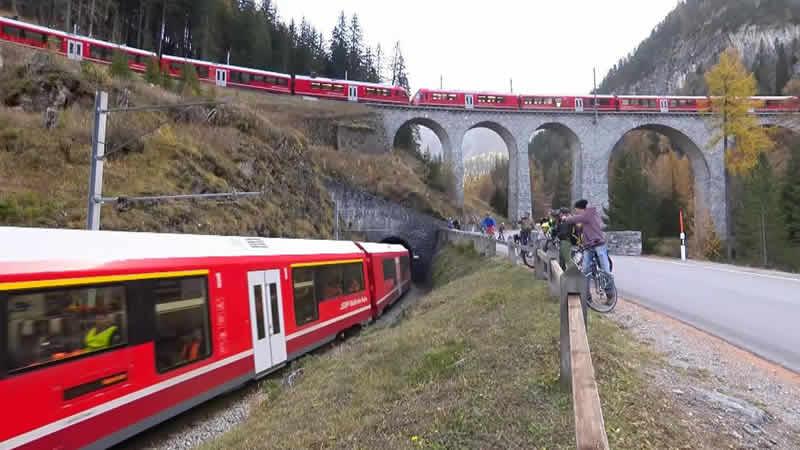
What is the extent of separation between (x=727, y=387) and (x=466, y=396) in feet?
8.17

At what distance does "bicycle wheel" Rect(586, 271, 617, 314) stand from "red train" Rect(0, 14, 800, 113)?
106ft

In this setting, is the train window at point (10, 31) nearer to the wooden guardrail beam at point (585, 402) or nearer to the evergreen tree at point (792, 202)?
the wooden guardrail beam at point (585, 402)

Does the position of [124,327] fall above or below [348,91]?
below

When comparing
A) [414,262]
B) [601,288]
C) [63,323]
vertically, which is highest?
[63,323]

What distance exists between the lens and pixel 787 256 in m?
32.5

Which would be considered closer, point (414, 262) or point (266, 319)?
point (266, 319)

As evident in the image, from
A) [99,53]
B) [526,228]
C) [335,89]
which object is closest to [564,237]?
[526,228]

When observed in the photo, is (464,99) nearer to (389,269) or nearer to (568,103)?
(568,103)

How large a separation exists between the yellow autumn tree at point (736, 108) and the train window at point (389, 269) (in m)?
26.9

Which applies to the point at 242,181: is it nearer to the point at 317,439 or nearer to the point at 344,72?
the point at 317,439

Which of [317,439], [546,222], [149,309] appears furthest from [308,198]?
[317,439]

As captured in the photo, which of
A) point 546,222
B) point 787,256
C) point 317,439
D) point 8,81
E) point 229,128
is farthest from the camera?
point 787,256

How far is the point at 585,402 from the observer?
185 centimetres

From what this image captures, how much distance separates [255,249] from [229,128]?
17281mm
